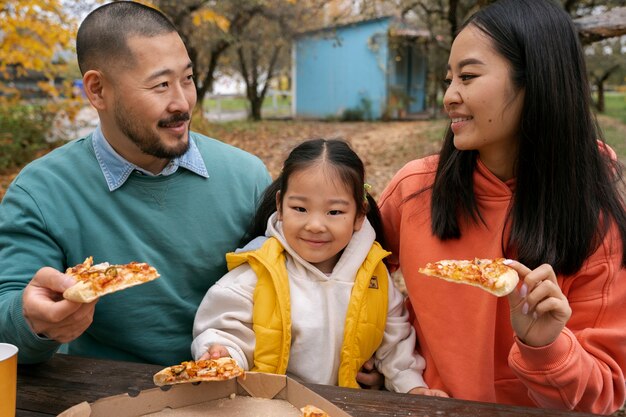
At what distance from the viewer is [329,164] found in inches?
92.0

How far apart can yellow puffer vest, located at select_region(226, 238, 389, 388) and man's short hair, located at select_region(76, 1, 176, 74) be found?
35.8 inches

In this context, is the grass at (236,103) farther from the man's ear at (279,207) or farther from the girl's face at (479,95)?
the girl's face at (479,95)

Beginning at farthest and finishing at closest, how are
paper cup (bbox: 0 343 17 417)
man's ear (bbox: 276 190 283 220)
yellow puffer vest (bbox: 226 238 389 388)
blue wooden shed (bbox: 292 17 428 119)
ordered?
blue wooden shed (bbox: 292 17 428 119) → man's ear (bbox: 276 190 283 220) → yellow puffer vest (bbox: 226 238 389 388) → paper cup (bbox: 0 343 17 417)

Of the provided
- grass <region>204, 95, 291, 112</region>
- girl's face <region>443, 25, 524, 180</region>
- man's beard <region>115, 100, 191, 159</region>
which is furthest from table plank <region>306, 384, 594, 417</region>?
grass <region>204, 95, 291, 112</region>

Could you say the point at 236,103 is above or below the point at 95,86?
below

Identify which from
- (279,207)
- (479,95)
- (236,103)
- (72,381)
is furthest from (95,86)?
(236,103)

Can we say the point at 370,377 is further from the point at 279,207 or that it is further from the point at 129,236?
the point at 129,236

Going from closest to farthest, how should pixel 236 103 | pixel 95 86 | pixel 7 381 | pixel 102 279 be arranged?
pixel 7 381
pixel 102 279
pixel 95 86
pixel 236 103

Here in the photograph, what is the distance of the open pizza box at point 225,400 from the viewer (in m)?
Result: 1.62

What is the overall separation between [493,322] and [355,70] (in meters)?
23.2

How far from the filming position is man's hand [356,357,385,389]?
7.52 feet

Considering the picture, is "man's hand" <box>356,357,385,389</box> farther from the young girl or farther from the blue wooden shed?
the blue wooden shed

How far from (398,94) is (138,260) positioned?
23.2 meters

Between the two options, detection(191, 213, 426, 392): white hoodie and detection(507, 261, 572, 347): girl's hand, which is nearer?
detection(507, 261, 572, 347): girl's hand
